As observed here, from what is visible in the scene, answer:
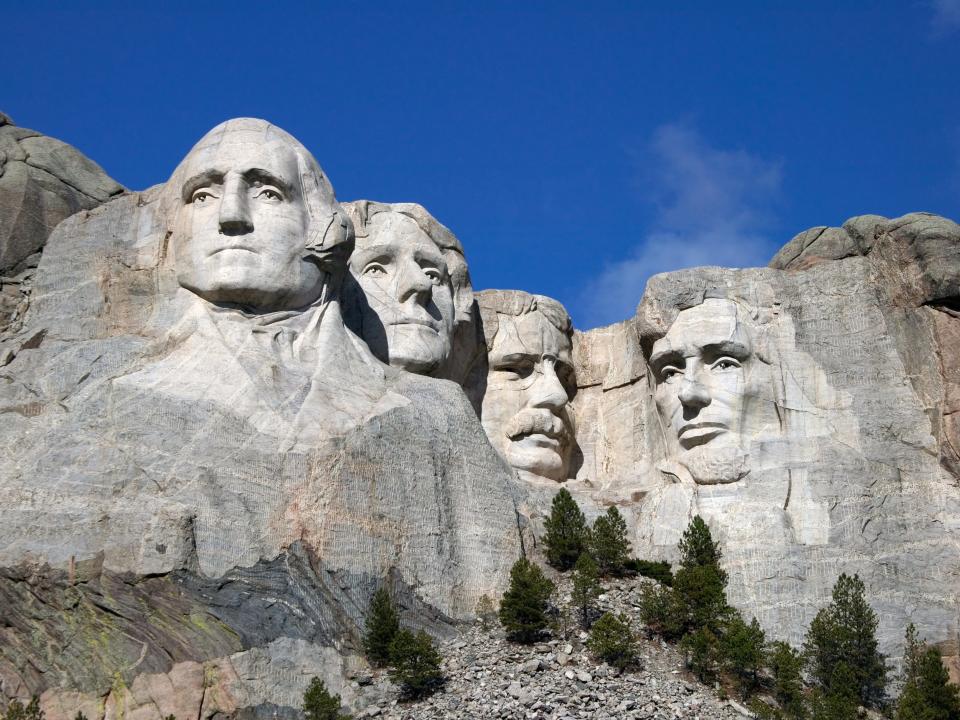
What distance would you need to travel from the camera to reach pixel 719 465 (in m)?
24.4

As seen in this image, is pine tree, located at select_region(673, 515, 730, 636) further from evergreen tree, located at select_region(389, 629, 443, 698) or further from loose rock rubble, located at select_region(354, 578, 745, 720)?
evergreen tree, located at select_region(389, 629, 443, 698)

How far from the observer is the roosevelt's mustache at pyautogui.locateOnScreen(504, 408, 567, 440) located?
85.6 ft

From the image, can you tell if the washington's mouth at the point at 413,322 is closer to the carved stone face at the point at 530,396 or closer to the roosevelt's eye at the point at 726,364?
the carved stone face at the point at 530,396

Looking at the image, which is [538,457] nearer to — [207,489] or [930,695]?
[207,489]

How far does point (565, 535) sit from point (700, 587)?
5.03 ft

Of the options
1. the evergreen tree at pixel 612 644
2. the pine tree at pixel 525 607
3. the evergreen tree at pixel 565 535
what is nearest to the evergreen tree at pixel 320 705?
the pine tree at pixel 525 607

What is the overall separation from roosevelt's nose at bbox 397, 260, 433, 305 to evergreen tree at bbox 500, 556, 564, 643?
4.54 metres

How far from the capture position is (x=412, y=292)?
25.3 meters

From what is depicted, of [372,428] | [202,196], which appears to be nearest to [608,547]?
[372,428]

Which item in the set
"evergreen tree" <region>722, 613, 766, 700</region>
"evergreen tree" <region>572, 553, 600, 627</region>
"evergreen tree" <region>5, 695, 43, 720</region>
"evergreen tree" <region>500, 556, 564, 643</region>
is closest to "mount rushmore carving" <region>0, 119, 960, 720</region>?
"evergreen tree" <region>5, 695, 43, 720</region>

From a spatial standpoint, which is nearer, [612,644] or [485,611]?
[612,644]

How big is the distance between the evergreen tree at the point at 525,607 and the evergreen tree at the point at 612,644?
53 cm

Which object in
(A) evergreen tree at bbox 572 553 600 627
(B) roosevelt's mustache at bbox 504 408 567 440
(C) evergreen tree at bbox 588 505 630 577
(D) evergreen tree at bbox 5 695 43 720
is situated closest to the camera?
(D) evergreen tree at bbox 5 695 43 720

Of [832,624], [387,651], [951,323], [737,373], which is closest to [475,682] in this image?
[387,651]
